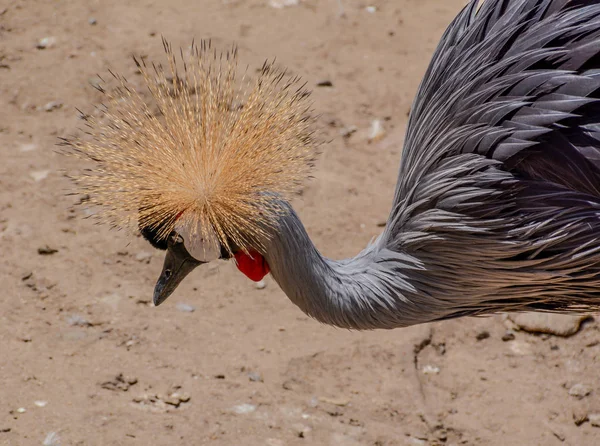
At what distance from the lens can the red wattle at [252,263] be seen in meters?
1.92

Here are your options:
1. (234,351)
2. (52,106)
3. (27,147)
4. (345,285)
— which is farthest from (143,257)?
(345,285)

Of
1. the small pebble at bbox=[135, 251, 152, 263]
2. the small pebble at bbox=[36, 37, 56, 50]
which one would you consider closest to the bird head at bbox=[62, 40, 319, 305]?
the small pebble at bbox=[135, 251, 152, 263]

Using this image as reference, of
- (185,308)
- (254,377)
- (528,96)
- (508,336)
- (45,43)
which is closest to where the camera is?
(528,96)

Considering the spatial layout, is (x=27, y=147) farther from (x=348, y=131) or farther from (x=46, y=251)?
(x=348, y=131)

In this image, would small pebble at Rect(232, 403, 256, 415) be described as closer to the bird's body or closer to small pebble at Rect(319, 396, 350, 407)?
small pebble at Rect(319, 396, 350, 407)

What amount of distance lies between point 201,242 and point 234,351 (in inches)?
33.7

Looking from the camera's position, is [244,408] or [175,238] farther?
[244,408]

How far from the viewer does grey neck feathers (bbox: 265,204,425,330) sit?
1.87m

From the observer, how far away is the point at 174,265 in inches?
77.6

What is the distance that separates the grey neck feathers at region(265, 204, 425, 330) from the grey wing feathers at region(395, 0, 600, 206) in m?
0.20

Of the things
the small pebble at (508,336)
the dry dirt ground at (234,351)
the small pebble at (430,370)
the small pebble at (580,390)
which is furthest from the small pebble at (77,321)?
the small pebble at (580,390)

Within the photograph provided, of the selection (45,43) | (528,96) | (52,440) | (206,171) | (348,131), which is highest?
(528,96)

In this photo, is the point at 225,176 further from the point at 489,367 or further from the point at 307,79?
the point at 307,79

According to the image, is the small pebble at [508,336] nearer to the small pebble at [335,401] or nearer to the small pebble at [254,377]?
the small pebble at [335,401]
